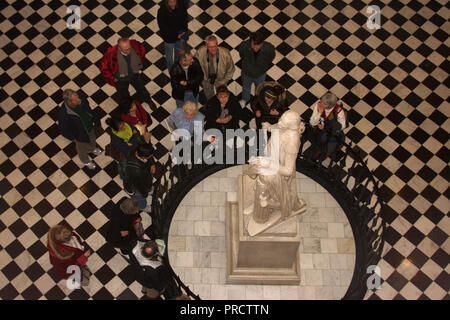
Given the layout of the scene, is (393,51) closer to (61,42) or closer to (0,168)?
(61,42)

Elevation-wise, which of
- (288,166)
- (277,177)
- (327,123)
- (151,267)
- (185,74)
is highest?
(185,74)

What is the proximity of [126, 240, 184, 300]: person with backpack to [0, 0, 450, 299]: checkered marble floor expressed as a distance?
1093 millimetres

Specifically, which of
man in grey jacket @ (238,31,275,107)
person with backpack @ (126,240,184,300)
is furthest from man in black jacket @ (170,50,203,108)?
person with backpack @ (126,240,184,300)

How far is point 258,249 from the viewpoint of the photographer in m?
7.18

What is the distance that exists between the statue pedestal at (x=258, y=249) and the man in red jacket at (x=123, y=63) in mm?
2925

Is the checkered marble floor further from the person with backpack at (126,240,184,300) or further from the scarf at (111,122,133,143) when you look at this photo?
the scarf at (111,122,133,143)

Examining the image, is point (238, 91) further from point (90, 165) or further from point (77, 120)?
point (77, 120)

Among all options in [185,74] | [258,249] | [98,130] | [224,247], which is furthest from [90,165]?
[258,249]

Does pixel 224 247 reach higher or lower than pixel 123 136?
lower

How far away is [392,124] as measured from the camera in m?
9.55

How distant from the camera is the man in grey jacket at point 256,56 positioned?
810 centimetres

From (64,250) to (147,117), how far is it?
270 cm
